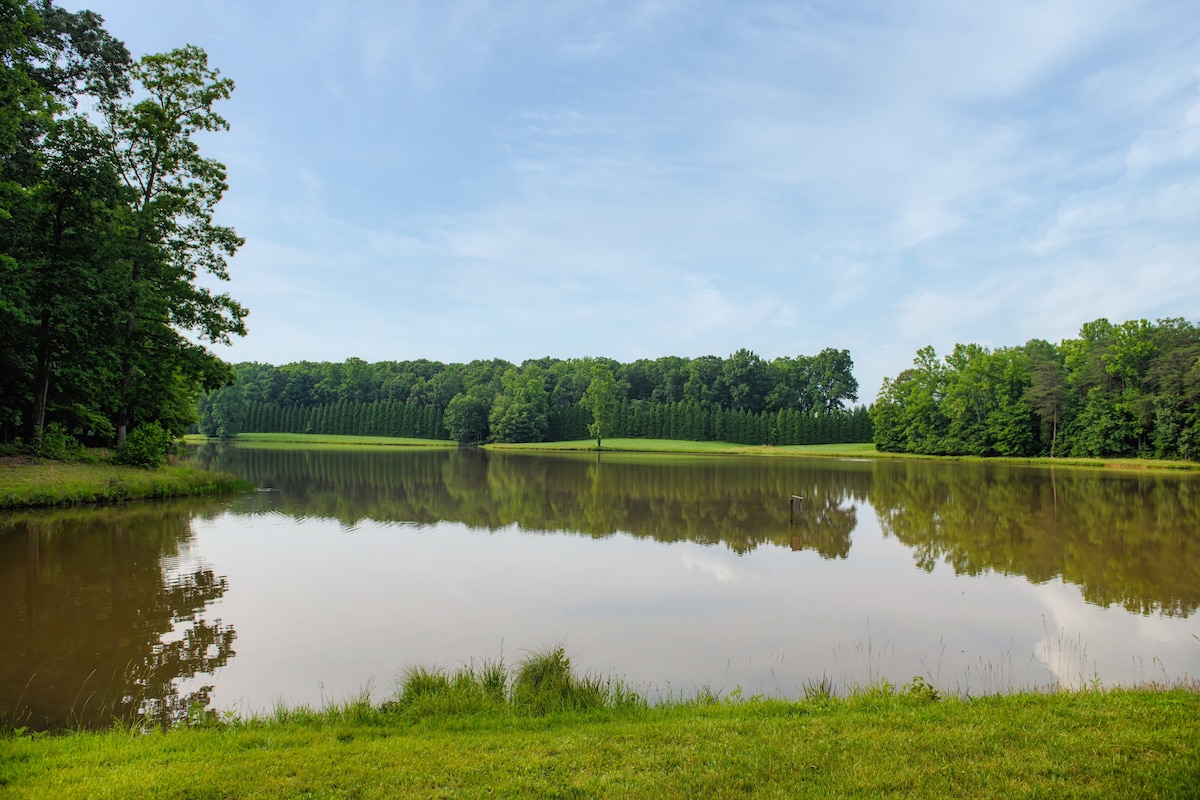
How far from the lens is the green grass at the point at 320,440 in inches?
3598

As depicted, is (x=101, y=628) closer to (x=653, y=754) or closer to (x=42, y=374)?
(x=653, y=754)

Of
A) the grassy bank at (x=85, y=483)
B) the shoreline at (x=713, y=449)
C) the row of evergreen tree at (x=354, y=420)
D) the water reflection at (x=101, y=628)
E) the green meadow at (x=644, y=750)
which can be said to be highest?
the row of evergreen tree at (x=354, y=420)

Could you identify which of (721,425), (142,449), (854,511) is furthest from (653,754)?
(721,425)

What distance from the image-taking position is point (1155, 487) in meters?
32.6

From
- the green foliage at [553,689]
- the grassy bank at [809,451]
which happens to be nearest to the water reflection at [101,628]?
the green foliage at [553,689]

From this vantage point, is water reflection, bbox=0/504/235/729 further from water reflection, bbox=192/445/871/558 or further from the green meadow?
water reflection, bbox=192/445/871/558

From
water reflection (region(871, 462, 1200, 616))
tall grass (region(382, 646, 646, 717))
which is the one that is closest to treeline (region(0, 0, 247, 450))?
tall grass (region(382, 646, 646, 717))

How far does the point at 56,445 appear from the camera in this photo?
2203 centimetres

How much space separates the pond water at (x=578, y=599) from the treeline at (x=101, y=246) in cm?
673

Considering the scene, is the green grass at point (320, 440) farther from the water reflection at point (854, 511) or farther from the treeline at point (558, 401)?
the water reflection at point (854, 511)

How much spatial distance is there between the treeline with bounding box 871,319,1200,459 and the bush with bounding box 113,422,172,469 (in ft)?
208

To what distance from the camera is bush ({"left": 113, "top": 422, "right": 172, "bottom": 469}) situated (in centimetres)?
2412

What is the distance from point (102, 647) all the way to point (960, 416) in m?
75.3

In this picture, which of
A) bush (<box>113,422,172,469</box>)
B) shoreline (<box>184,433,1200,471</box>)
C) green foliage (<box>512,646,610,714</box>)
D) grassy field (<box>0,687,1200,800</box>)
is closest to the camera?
grassy field (<box>0,687,1200,800</box>)
